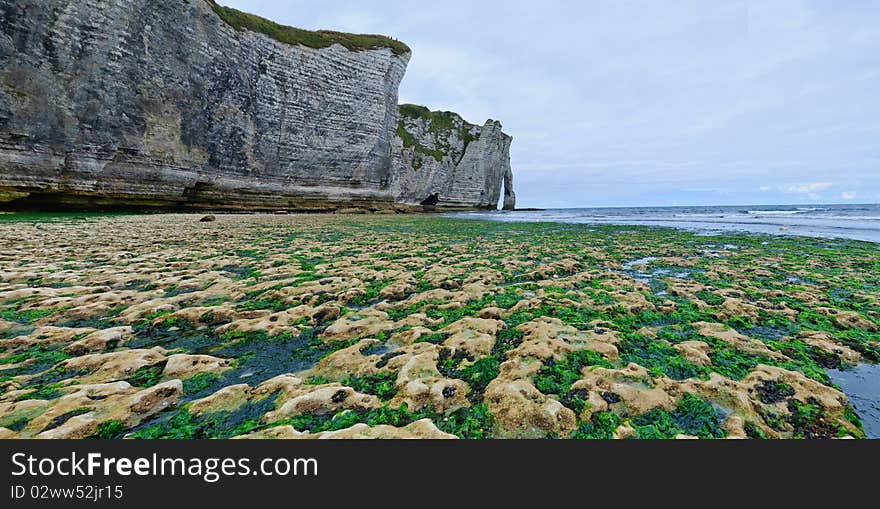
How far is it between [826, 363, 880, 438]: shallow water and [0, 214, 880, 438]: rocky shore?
10 centimetres

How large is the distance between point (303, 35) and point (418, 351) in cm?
4467

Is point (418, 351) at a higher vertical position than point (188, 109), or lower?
lower

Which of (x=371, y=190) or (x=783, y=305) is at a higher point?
(x=371, y=190)

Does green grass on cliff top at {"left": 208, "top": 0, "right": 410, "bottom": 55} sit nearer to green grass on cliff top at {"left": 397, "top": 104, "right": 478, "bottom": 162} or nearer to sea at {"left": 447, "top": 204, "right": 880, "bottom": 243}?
green grass on cliff top at {"left": 397, "top": 104, "right": 478, "bottom": 162}

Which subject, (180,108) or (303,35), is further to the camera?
(303,35)

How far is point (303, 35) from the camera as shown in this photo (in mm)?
37469

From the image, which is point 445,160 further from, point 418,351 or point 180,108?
point 418,351

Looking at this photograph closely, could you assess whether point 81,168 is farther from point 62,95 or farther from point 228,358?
point 228,358

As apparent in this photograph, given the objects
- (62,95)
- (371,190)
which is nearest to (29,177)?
(62,95)

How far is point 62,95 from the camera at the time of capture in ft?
74.3

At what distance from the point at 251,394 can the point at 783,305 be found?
8.23m

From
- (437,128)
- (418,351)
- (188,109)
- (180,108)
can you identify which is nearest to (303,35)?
(188,109)

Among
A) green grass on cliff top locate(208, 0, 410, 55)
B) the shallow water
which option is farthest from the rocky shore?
green grass on cliff top locate(208, 0, 410, 55)

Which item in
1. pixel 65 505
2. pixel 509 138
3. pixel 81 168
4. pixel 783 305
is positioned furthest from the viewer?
pixel 509 138
